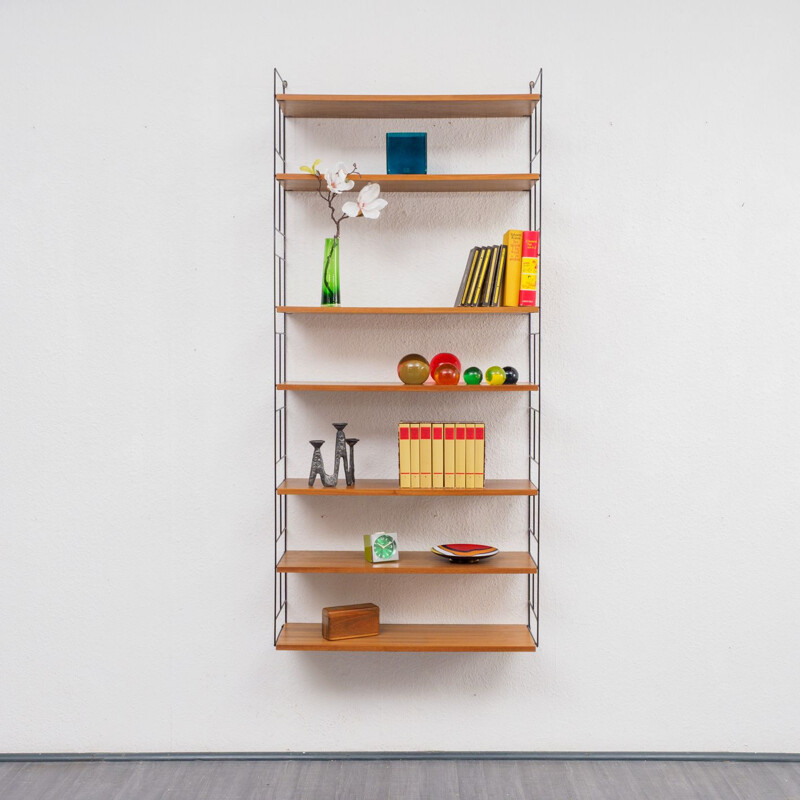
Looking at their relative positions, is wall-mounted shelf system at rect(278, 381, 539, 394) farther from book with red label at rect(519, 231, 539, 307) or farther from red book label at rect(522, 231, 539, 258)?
red book label at rect(522, 231, 539, 258)

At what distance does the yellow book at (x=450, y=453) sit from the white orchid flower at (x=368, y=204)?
2.35 ft

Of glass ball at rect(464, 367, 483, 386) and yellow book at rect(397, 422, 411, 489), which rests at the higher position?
glass ball at rect(464, 367, 483, 386)

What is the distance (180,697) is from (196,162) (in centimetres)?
185

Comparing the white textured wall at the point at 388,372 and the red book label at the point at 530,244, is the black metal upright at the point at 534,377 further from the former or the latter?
the red book label at the point at 530,244

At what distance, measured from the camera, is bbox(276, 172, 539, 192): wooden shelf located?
86.5 inches

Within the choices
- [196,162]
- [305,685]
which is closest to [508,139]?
[196,162]

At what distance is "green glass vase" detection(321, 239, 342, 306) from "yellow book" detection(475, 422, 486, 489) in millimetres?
604

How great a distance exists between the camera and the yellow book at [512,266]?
86.7 inches

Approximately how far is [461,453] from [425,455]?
0.11 metres

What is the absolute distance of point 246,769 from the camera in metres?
2.38

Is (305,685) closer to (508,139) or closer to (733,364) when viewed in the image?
(733,364)

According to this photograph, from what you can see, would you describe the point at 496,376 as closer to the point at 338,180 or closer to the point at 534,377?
the point at 534,377

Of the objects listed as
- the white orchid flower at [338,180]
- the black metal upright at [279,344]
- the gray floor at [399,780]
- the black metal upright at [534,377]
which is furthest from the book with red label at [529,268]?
the gray floor at [399,780]

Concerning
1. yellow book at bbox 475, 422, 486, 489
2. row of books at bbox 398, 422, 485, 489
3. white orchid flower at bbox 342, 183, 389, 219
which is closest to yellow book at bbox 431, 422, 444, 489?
row of books at bbox 398, 422, 485, 489
